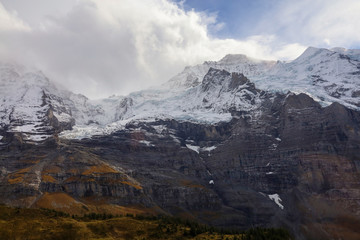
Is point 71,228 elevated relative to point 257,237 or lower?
elevated

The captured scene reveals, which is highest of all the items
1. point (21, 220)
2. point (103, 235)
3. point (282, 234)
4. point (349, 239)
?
point (21, 220)

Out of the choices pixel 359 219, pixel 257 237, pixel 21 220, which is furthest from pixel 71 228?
pixel 359 219

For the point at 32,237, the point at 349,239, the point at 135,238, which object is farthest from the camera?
the point at 349,239

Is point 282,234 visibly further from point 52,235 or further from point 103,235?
point 52,235

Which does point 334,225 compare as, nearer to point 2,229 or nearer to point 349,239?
point 349,239

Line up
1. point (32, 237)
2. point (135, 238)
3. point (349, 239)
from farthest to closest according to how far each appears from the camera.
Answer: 1. point (349, 239)
2. point (135, 238)
3. point (32, 237)

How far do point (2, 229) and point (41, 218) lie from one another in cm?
1349

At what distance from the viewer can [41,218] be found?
111 meters

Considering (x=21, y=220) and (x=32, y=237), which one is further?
(x=21, y=220)

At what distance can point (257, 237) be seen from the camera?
101500 millimetres

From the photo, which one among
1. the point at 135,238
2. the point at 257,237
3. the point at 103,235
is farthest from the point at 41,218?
the point at 257,237

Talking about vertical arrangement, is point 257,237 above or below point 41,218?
below

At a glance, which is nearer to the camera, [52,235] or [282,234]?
[52,235]

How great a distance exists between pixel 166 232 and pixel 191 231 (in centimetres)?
729
